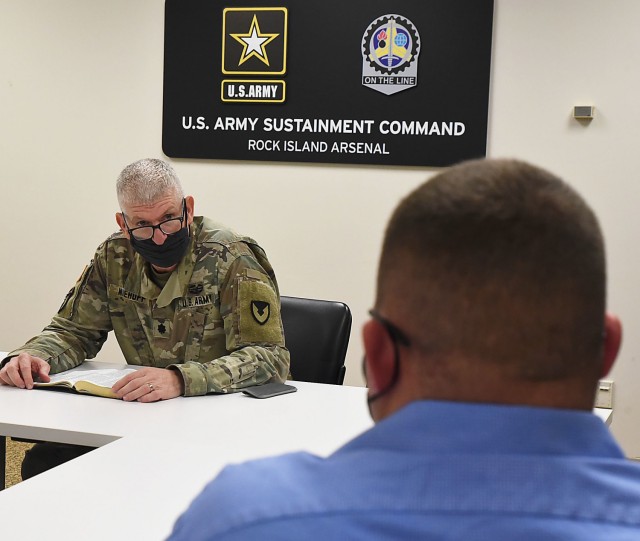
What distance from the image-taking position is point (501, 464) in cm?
60

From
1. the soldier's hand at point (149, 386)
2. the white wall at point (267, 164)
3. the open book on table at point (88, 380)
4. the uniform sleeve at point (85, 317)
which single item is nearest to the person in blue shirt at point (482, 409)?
the soldier's hand at point (149, 386)

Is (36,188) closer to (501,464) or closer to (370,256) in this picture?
(370,256)

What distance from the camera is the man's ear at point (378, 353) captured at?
690 millimetres

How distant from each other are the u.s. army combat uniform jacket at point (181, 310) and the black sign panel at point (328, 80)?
65.4 inches

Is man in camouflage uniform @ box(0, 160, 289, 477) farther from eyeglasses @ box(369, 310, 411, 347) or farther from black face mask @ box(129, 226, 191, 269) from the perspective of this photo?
eyeglasses @ box(369, 310, 411, 347)

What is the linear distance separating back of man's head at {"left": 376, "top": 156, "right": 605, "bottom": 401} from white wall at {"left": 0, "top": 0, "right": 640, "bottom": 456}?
2.95m

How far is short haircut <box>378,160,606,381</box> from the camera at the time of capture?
0.63 metres

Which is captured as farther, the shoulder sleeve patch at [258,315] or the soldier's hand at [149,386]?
the shoulder sleeve patch at [258,315]

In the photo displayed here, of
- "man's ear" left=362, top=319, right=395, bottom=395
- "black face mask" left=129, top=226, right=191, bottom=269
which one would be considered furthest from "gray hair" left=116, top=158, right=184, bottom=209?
"man's ear" left=362, top=319, right=395, bottom=395

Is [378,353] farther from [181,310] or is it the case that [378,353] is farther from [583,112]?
[583,112]

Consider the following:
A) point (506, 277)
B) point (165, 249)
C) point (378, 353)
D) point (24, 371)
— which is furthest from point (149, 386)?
point (506, 277)

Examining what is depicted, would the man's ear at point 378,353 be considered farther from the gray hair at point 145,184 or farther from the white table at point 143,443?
the gray hair at point 145,184

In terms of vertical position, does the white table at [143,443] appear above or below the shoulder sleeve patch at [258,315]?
below

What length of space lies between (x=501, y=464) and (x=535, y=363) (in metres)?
0.08
